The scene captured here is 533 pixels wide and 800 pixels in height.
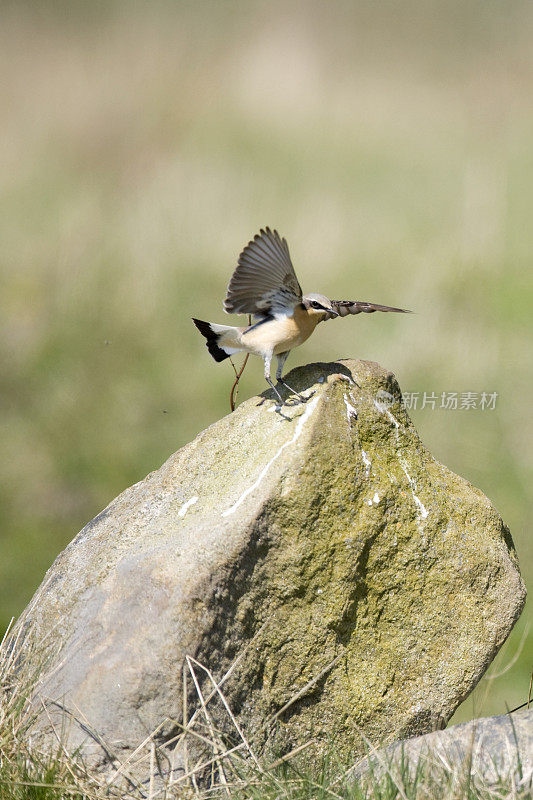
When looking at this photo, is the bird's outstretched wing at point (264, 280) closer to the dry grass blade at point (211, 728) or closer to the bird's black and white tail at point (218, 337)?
the bird's black and white tail at point (218, 337)

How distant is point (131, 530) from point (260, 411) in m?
0.66

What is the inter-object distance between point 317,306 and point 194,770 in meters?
1.69

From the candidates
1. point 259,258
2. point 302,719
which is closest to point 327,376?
point 259,258

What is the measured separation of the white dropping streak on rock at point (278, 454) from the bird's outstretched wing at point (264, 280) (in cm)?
39

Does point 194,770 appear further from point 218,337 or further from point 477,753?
point 218,337

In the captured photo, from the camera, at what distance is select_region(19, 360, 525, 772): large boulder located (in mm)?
2842

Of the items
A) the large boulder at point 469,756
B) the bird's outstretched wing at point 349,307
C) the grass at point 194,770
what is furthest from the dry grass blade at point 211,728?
the bird's outstretched wing at point 349,307

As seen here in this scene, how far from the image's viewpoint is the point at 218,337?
11.2 ft

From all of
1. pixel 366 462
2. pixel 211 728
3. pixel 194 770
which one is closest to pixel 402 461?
pixel 366 462

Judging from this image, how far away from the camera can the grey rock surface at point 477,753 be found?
2.61 meters

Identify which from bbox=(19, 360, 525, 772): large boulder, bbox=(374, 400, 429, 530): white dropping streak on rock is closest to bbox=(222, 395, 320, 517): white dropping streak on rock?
bbox=(19, 360, 525, 772): large boulder

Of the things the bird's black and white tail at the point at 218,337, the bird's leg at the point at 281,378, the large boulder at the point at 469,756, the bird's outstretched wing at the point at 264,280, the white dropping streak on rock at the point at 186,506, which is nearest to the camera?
the large boulder at the point at 469,756

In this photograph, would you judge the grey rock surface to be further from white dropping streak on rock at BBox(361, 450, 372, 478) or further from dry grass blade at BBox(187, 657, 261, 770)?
white dropping streak on rock at BBox(361, 450, 372, 478)

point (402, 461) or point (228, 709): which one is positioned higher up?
point (402, 461)
